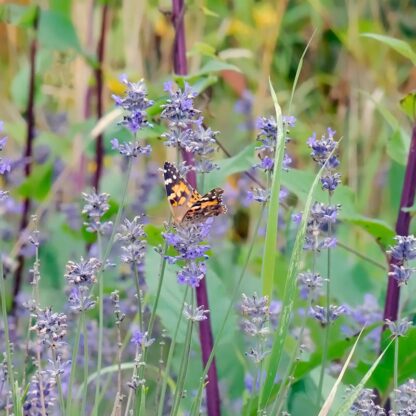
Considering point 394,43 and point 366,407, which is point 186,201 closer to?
point 366,407

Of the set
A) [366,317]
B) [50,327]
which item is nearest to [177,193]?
[50,327]

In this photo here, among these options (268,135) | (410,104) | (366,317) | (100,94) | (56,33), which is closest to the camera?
(268,135)

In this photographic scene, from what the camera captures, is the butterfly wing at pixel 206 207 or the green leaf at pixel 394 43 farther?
the green leaf at pixel 394 43

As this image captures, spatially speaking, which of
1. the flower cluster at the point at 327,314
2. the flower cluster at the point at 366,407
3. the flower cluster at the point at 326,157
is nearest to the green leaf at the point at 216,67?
the flower cluster at the point at 326,157

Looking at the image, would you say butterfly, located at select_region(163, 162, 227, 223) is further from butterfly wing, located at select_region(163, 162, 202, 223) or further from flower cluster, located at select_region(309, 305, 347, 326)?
flower cluster, located at select_region(309, 305, 347, 326)

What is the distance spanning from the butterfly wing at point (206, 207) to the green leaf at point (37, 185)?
1.14 metres

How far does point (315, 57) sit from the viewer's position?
4.11 meters

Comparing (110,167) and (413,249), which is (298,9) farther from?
(413,249)

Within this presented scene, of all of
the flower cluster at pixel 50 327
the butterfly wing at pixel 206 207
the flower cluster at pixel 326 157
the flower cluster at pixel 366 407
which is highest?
the flower cluster at pixel 326 157

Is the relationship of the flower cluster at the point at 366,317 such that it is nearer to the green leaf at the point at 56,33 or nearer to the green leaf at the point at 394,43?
the green leaf at the point at 394,43

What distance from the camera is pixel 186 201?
116 cm

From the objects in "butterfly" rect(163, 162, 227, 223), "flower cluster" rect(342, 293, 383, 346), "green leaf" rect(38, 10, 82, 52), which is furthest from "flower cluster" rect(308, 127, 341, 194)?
"green leaf" rect(38, 10, 82, 52)

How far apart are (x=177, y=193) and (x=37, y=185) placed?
45.1 inches

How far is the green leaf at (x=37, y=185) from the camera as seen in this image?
222 centimetres
